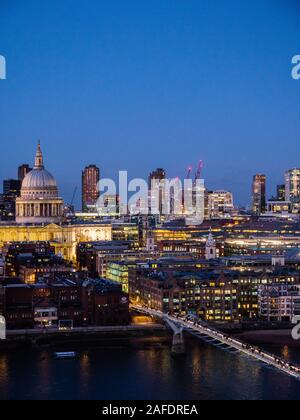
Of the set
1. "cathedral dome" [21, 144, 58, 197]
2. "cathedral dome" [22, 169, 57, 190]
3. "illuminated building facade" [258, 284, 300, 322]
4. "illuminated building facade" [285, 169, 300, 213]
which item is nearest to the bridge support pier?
"illuminated building facade" [258, 284, 300, 322]

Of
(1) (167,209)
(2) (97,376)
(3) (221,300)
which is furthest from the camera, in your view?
(1) (167,209)

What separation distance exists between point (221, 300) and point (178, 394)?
17.0ft

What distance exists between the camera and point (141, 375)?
39.9 ft

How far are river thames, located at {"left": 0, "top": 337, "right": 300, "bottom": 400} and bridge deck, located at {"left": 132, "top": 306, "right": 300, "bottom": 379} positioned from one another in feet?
0.50

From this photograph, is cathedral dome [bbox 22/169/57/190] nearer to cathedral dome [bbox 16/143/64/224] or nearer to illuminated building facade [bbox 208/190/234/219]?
cathedral dome [bbox 16/143/64/224]

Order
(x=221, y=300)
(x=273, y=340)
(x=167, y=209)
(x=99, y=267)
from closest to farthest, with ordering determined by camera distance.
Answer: (x=273, y=340) < (x=221, y=300) < (x=99, y=267) < (x=167, y=209)

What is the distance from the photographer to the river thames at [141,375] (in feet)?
36.4

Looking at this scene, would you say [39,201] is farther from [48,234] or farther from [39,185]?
[48,234]

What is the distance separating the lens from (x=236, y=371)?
39.8 feet

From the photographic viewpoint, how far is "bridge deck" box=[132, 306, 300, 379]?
11516 millimetres

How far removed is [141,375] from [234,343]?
65.0 inches

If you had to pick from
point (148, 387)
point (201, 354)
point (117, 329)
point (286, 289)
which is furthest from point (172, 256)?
point (148, 387)

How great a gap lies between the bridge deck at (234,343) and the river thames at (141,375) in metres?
0.15

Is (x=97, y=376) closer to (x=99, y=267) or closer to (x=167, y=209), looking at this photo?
(x=99, y=267)
